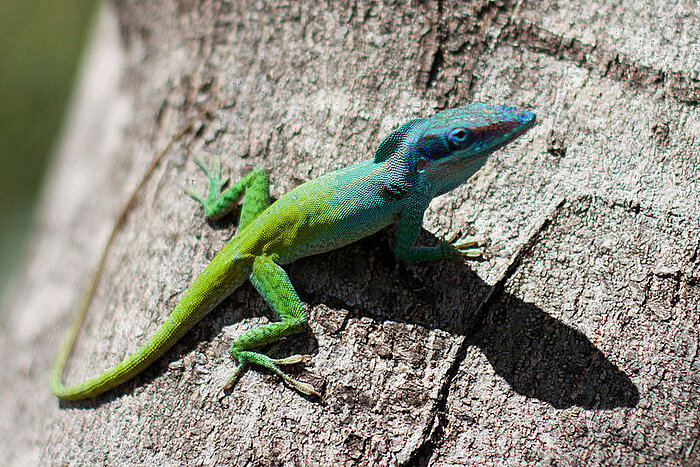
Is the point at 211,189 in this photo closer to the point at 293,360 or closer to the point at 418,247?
the point at 293,360

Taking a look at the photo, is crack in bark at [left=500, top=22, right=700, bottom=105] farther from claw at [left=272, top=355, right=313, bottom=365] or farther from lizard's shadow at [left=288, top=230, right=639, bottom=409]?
claw at [left=272, top=355, right=313, bottom=365]

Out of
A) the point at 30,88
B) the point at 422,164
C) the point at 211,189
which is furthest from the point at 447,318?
the point at 30,88

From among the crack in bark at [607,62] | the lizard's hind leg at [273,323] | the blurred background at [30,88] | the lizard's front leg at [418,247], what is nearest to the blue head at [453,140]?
the lizard's front leg at [418,247]

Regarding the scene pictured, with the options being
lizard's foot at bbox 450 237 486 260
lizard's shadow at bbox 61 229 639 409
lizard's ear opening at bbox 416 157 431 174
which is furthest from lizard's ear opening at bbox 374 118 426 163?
lizard's foot at bbox 450 237 486 260

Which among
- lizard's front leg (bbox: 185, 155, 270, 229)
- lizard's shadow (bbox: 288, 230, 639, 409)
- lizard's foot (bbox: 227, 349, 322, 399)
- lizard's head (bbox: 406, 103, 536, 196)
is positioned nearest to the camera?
lizard's shadow (bbox: 288, 230, 639, 409)

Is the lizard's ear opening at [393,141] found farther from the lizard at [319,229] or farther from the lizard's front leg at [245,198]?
the lizard's front leg at [245,198]

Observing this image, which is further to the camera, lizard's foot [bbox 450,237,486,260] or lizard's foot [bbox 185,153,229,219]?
lizard's foot [bbox 185,153,229,219]

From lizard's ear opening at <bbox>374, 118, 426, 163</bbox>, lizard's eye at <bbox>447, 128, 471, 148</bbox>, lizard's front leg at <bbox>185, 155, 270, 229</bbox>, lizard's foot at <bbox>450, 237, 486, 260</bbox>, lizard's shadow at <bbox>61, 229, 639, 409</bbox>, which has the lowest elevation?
lizard's shadow at <bbox>61, 229, 639, 409</bbox>
